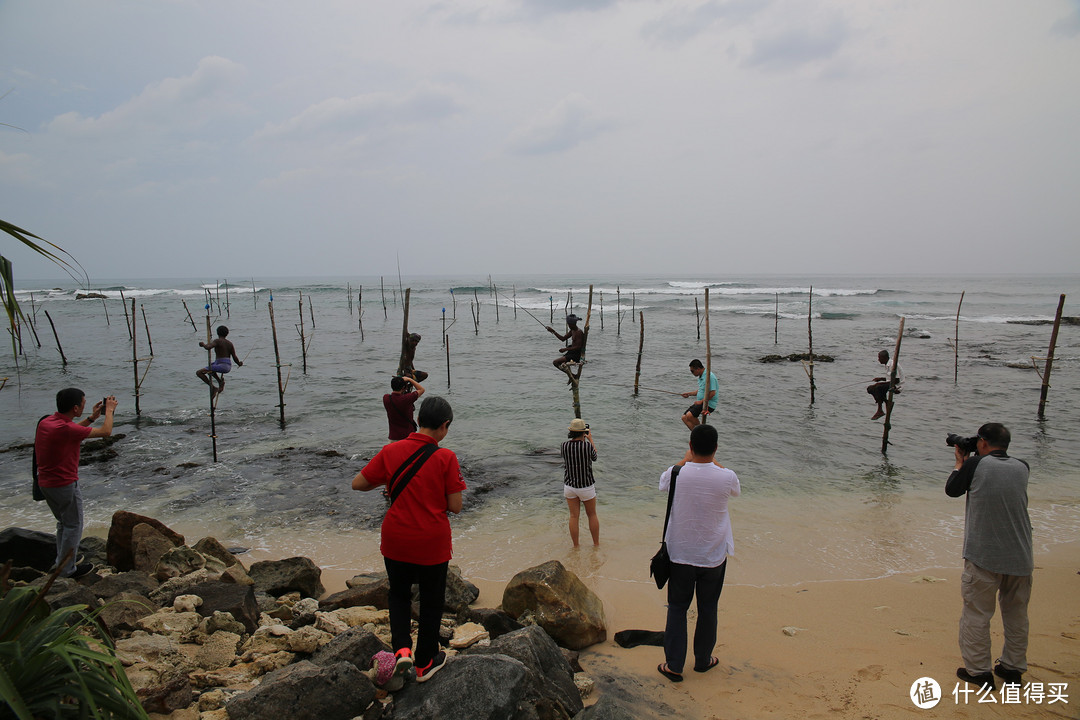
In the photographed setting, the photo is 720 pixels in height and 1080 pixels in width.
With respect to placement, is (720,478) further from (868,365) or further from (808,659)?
(868,365)

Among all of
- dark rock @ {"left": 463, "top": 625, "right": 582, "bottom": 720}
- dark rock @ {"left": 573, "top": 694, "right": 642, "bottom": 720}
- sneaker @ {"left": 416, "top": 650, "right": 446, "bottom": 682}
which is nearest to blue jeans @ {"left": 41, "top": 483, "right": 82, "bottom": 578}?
sneaker @ {"left": 416, "top": 650, "right": 446, "bottom": 682}

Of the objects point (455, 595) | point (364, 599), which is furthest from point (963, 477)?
point (364, 599)

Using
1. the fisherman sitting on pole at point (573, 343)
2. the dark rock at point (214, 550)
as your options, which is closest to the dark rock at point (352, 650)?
the dark rock at point (214, 550)

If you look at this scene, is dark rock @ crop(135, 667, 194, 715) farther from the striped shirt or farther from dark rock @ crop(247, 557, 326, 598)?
the striped shirt

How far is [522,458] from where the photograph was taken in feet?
36.7

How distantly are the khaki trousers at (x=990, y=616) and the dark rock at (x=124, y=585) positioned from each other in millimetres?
6370

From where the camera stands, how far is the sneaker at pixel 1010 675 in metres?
3.95

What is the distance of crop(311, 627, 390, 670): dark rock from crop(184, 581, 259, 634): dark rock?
1148 millimetres

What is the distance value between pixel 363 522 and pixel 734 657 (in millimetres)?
5443

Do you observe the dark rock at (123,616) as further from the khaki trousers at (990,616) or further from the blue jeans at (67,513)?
the khaki trousers at (990,616)

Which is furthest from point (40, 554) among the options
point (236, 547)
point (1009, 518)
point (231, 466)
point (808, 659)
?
point (1009, 518)

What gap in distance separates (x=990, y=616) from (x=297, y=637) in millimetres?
4726

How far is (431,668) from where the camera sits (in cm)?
351

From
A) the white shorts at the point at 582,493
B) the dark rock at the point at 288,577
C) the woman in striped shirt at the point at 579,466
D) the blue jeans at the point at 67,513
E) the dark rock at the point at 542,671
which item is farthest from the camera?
the white shorts at the point at 582,493
